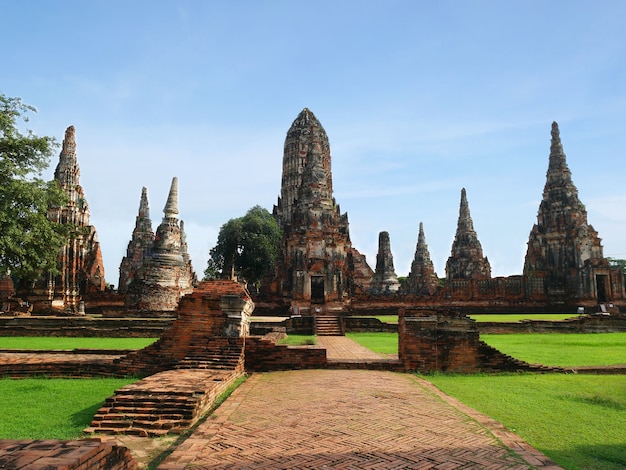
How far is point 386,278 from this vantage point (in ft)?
139

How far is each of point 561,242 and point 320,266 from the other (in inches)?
659

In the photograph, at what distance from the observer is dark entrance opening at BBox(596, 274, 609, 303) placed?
104 feet

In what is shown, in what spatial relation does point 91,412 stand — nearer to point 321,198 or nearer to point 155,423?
A: point 155,423

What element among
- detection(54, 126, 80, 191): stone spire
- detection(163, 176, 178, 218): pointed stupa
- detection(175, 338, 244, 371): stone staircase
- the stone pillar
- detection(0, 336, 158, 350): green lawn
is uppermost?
detection(54, 126, 80, 191): stone spire

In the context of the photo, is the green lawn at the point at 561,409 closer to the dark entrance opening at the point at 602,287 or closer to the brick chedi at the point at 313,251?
the brick chedi at the point at 313,251

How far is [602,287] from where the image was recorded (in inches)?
1260

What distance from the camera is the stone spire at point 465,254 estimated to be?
40875 mm

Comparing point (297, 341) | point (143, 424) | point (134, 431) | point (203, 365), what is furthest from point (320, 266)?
point (134, 431)

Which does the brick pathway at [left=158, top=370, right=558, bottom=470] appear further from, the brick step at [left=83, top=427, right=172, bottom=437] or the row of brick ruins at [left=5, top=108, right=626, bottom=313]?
the row of brick ruins at [left=5, top=108, right=626, bottom=313]

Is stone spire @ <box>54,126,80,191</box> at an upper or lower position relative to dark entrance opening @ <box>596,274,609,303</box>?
upper

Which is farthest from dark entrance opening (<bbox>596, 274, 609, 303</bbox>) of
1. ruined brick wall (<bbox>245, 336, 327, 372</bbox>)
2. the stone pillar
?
the stone pillar

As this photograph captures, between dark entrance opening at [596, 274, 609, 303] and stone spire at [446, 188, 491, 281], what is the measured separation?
9.29 m

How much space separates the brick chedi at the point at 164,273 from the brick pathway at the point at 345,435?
17799 millimetres

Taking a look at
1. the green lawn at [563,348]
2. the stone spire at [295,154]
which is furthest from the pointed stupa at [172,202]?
the stone spire at [295,154]
